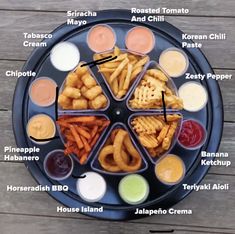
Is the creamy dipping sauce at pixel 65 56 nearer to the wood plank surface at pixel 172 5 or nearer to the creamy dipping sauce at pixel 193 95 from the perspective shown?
the wood plank surface at pixel 172 5

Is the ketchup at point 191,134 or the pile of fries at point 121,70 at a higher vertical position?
the pile of fries at point 121,70

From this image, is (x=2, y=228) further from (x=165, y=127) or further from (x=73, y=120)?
(x=165, y=127)

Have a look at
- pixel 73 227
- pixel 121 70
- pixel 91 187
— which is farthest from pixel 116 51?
pixel 73 227

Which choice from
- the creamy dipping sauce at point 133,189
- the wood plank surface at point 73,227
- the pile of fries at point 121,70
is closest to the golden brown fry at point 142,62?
the pile of fries at point 121,70

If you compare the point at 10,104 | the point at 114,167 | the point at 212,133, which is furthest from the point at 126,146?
the point at 10,104

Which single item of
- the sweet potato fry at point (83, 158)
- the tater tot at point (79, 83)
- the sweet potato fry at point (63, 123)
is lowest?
the sweet potato fry at point (83, 158)

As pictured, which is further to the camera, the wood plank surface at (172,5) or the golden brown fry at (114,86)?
the wood plank surface at (172,5)
